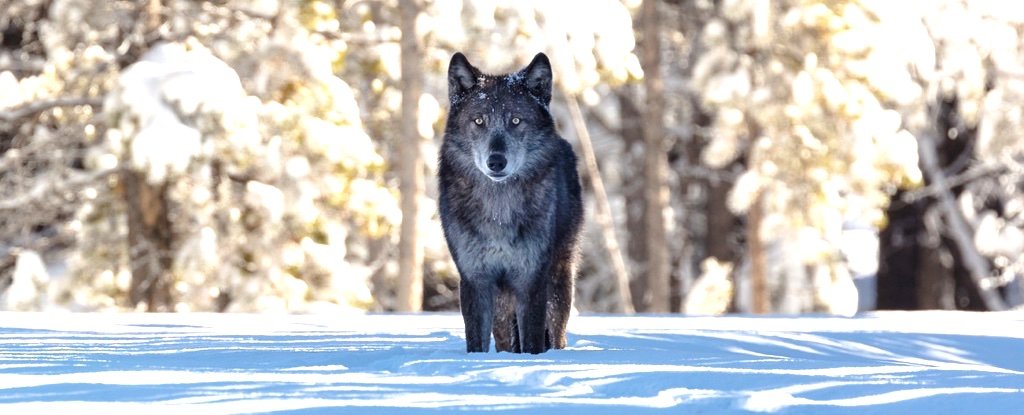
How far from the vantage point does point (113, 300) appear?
20.0 m

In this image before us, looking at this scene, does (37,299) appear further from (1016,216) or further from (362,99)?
(1016,216)

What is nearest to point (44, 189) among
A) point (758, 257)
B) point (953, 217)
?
point (758, 257)

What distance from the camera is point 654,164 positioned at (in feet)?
77.3

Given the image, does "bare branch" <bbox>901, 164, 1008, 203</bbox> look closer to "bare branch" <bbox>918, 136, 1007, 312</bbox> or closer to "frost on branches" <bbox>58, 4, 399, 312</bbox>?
"bare branch" <bbox>918, 136, 1007, 312</bbox>

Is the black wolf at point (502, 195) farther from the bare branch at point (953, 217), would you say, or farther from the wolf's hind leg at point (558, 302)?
the bare branch at point (953, 217)

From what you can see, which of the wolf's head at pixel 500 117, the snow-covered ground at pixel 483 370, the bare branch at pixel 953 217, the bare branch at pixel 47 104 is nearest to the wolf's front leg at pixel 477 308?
the snow-covered ground at pixel 483 370

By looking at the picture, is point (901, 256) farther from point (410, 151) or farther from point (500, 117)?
point (500, 117)

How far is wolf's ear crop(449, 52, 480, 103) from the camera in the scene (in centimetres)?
784

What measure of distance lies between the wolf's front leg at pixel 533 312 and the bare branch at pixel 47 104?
1235cm

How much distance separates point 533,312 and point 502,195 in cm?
60

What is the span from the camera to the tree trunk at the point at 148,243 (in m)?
19.2

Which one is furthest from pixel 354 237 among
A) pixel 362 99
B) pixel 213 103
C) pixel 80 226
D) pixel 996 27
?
pixel 996 27

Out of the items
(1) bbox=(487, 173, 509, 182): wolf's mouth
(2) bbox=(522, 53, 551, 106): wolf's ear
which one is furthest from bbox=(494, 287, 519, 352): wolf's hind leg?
(2) bbox=(522, 53, 551, 106): wolf's ear

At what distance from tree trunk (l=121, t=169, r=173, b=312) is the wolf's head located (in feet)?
39.3
